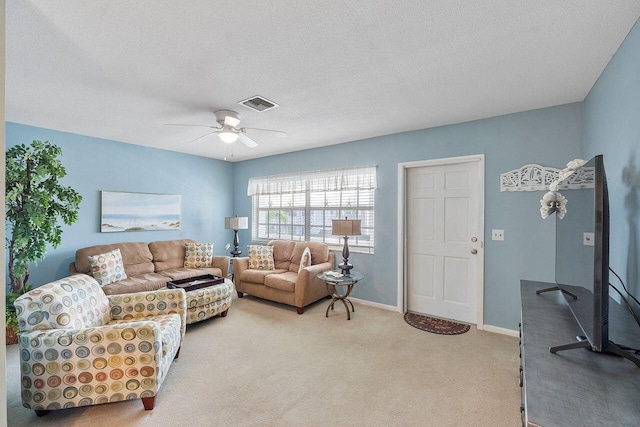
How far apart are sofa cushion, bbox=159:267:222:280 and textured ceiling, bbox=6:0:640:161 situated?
2203mm

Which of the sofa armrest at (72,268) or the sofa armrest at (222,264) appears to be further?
the sofa armrest at (222,264)

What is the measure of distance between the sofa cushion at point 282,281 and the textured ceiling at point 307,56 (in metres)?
2.16

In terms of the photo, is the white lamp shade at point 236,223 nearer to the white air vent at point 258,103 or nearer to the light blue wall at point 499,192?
the light blue wall at point 499,192

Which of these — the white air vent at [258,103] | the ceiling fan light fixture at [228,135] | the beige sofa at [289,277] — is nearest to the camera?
→ the white air vent at [258,103]

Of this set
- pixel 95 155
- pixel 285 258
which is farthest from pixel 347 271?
pixel 95 155

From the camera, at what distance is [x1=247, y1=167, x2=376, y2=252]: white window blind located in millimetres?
4309

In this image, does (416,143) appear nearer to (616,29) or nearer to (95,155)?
(616,29)

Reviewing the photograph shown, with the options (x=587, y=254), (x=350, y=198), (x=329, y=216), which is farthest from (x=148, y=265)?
(x=587, y=254)

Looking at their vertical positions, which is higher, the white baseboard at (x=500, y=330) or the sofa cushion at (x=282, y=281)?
the sofa cushion at (x=282, y=281)

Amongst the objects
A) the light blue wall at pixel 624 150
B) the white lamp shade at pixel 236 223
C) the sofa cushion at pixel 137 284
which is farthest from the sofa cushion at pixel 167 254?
the light blue wall at pixel 624 150

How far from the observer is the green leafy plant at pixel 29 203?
9.03 ft

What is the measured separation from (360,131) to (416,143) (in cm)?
77

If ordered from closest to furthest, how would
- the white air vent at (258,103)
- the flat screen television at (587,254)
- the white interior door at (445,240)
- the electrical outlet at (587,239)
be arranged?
the flat screen television at (587,254), the electrical outlet at (587,239), the white air vent at (258,103), the white interior door at (445,240)

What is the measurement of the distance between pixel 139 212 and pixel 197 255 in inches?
46.9
